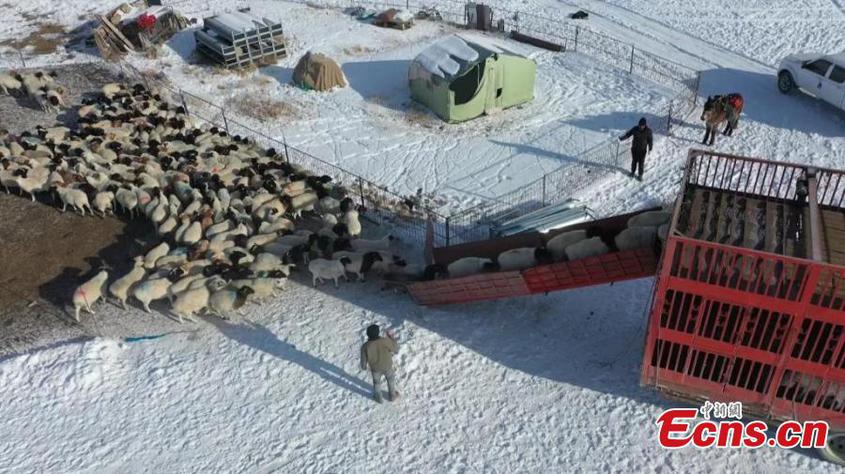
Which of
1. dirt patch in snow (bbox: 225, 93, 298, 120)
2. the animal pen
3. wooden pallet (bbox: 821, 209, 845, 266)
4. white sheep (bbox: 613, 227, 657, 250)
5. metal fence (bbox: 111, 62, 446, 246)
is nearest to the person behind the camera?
wooden pallet (bbox: 821, 209, 845, 266)

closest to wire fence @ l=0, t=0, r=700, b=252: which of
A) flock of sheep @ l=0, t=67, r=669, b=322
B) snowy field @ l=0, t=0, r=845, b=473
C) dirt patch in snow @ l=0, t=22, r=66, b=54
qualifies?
snowy field @ l=0, t=0, r=845, b=473

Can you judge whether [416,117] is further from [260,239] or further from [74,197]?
[74,197]

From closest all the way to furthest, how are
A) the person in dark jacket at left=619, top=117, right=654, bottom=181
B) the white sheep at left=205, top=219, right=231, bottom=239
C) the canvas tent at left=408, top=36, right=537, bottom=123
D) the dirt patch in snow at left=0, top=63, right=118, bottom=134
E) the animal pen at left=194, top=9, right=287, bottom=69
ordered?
1. the white sheep at left=205, top=219, right=231, bottom=239
2. the person in dark jacket at left=619, top=117, right=654, bottom=181
3. the canvas tent at left=408, top=36, right=537, bottom=123
4. the dirt patch in snow at left=0, top=63, right=118, bottom=134
5. the animal pen at left=194, top=9, right=287, bottom=69

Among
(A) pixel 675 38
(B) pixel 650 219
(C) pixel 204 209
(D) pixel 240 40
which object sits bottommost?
(C) pixel 204 209

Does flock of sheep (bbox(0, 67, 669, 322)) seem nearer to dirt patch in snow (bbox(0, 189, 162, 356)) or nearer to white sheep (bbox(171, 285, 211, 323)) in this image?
white sheep (bbox(171, 285, 211, 323))

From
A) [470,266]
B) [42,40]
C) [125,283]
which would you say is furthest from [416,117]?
[42,40]

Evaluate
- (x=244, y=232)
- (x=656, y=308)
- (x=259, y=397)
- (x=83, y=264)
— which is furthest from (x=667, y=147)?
(x=83, y=264)
